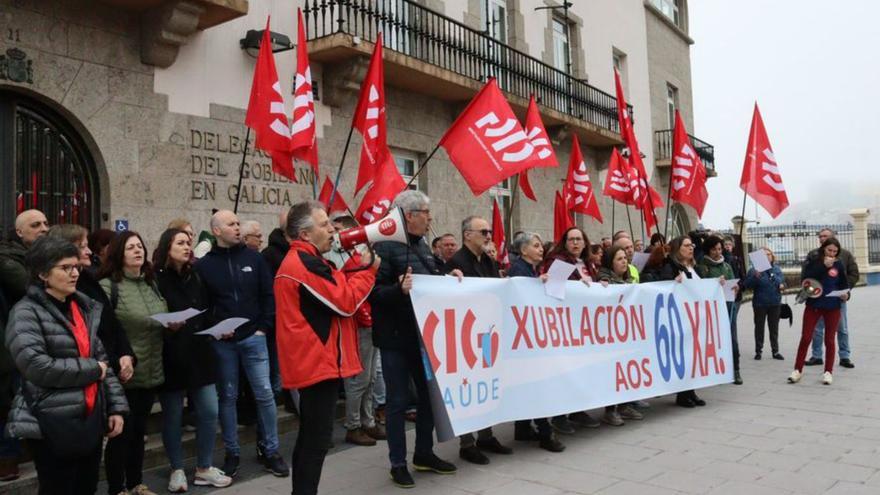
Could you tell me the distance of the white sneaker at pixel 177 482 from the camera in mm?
4660

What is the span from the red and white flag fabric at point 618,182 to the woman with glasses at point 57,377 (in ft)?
29.5

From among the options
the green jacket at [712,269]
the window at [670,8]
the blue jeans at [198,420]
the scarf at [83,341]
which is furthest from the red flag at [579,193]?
the window at [670,8]

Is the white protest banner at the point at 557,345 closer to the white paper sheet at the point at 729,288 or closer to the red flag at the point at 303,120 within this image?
the white paper sheet at the point at 729,288

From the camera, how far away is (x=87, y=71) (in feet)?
24.3

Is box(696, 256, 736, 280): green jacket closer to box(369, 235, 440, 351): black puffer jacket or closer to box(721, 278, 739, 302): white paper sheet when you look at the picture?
box(721, 278, 739, 302): white paper sheet

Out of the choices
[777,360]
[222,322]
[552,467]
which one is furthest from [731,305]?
[222,322]

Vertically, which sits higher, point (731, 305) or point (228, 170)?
point (228, 170)

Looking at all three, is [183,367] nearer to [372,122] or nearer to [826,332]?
[372,122]

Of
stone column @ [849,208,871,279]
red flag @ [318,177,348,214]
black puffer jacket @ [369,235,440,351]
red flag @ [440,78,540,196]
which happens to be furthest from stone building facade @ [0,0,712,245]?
stone column @ [849,208,871,279]

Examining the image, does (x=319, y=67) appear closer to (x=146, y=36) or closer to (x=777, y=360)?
(x=146, y=36)

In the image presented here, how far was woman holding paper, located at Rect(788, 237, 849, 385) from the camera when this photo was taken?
320 inches

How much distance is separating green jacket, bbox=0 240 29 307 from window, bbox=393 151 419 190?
25.7ft

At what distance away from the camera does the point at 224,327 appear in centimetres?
467

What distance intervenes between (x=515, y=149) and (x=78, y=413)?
14.7 feet
